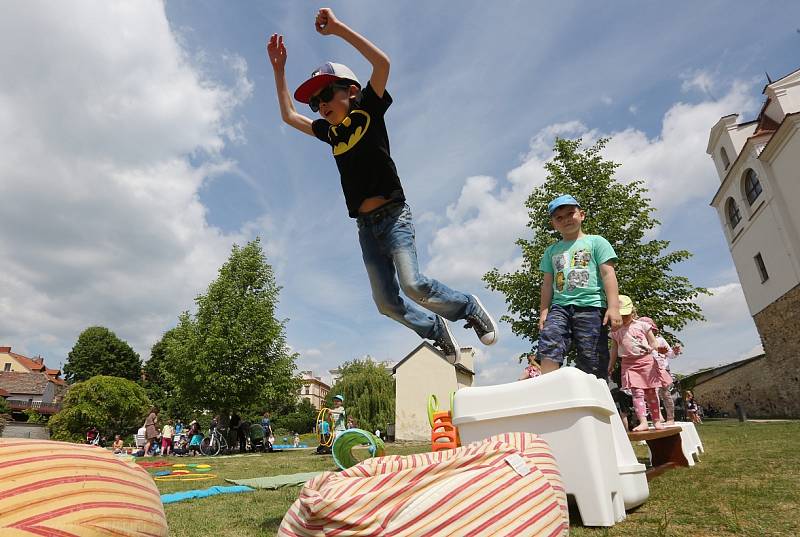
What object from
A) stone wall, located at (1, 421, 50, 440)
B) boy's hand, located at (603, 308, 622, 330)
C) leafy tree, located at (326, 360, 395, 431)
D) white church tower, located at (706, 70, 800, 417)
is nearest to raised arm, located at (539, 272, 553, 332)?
boy's hand, located at (603, 308, 622, 330)

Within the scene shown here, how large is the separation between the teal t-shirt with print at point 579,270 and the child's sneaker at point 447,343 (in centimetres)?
101

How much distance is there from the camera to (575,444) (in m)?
2.93

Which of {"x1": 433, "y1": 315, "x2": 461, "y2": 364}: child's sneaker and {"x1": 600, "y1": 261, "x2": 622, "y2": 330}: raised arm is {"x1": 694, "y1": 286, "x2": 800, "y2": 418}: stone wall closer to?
{"x1": 600, "y1": 261, "x2": 622, "y2": 330}: raised arm

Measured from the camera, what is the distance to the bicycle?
20.1 metres

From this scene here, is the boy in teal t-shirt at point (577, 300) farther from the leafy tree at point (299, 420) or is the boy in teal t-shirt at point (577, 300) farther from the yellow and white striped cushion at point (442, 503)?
the leafy tree at point (299, 420)

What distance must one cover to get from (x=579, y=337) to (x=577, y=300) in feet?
1.08

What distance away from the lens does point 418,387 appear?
34094 mm

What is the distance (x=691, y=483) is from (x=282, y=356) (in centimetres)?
2250

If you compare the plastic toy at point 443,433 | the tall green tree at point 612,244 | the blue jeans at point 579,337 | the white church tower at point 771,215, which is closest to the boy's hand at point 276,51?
the blue jeans at point 579,337

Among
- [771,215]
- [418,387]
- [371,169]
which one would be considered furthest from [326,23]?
[418,387]

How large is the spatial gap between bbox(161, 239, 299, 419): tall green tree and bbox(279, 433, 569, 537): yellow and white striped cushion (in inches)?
886

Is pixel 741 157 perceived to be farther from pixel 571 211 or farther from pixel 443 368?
pixel 571 211

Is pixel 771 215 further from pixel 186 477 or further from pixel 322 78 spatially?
pixel 186 477

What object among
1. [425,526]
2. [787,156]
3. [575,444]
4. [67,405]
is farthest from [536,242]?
[67,405]
